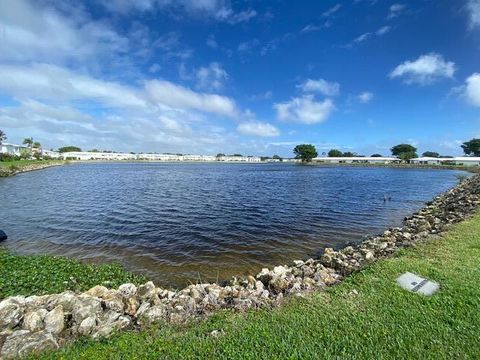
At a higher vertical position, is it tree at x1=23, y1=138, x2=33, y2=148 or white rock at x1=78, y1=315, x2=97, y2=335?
tree at x1=23, y1=138, x2=33, y2=148

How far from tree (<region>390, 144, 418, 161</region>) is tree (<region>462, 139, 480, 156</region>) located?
2573 cm

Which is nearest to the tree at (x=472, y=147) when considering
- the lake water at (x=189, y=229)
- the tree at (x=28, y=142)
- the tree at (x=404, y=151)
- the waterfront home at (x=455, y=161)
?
the waterfront home at (x=455, y=161)

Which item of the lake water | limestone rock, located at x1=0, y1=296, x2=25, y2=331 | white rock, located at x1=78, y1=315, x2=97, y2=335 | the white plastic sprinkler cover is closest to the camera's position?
white rock, located at x1=78, y1=315, x2=97, y2=335

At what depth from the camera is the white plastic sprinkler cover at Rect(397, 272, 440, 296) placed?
736 cm

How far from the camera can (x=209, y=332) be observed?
6004mm

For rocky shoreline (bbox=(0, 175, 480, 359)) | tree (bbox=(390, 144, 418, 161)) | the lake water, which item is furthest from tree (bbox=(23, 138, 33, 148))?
tree (bbox=(390, 144, 418, 161))

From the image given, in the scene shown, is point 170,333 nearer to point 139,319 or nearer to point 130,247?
point 139,319

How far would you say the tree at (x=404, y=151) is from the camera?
172m

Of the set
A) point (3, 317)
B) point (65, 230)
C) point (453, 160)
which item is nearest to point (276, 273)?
point (3, 317)

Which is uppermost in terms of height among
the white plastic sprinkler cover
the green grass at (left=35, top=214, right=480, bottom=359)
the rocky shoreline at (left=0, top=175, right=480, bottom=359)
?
the white plastic sprinkler cover

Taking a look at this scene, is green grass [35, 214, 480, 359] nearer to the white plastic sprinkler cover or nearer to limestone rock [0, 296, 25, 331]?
the white plastic sprinkler cover

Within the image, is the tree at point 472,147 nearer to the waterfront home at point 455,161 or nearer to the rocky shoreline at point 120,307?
the waterfront home at point 455,161

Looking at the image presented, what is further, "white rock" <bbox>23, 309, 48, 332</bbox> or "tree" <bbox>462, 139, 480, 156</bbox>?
"tree" <bbox>462, 139, 480, 156</bbox>

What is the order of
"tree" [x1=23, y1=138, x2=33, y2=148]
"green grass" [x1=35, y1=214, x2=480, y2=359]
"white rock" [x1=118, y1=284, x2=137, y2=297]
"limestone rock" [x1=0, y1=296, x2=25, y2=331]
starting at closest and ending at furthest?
1. "green grass" [x1=35, y1=214, x2=480, y2=359]
2. "limestone rock" [x1=0, y1=296, x2=25, y2=331]
3. "white rock" [x1=118, y1=284, x2=137, y2=297]
4. "tree" [x1=23, y1=138, x2=33, y2=148]
